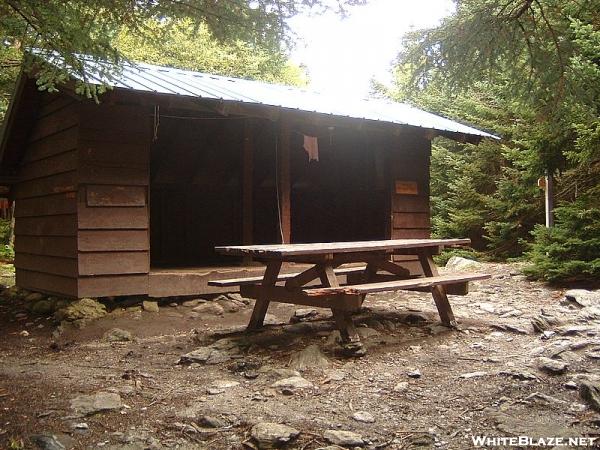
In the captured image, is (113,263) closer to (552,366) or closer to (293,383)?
(293,383)

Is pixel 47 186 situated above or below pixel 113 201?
above

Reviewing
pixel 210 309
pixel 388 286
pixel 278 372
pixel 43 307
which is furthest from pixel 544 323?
pixel 43 307

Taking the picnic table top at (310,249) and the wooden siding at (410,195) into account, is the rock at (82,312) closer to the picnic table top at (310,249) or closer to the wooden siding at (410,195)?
the picnic table top at (310,249)

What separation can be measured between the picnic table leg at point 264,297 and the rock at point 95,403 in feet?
6.62

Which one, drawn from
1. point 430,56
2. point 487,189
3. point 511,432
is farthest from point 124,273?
point 487,189

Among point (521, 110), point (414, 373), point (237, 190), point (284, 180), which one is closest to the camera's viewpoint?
point (414, 373)

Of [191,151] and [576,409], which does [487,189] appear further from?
[576,409]

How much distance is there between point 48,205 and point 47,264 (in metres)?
0.88

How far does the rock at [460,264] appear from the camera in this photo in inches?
490

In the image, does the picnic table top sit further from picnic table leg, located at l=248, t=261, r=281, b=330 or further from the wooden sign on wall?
the wooden sign on wall

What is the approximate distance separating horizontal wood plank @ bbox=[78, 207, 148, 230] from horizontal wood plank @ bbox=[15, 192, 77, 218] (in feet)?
0.75

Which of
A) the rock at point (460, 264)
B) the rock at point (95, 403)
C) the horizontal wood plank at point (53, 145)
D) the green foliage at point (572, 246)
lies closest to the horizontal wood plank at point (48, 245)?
the horizontal wood plank at point (53, 145)

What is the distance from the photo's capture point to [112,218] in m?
7.18

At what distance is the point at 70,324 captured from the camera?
662cm
